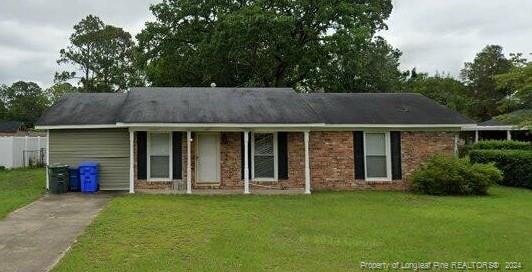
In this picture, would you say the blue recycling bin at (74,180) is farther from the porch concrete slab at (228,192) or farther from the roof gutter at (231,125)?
the porch concrete slab at (228,192)

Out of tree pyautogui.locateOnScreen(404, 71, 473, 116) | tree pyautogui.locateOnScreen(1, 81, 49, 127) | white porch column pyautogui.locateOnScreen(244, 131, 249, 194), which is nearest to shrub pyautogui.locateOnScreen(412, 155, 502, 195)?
white porch column pyautogui.locateOnScreen(244, 131, 249, 194)

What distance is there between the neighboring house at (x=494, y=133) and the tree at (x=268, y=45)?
24.1 feet

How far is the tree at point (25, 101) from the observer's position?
67.0 meters

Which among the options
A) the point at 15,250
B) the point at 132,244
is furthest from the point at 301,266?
the point at 15,250

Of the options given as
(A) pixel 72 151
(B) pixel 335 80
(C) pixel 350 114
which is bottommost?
(A) pixel 72 151

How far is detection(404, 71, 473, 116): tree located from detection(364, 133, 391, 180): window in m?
25.2

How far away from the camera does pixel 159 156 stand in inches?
643

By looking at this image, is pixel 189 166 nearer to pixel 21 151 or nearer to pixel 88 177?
pixel 88 177

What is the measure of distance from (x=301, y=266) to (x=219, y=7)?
2444 centimetres

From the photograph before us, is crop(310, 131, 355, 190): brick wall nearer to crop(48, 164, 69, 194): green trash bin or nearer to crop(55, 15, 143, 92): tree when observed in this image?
crop(48, 164, 69, 194): green trash bin

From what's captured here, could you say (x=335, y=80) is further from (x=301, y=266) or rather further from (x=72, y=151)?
(x=301, y=266)

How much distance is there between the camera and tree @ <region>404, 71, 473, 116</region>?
1742 inches

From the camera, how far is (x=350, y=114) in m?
17.4

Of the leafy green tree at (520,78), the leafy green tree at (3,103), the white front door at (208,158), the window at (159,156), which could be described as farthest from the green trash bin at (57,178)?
the leafy green tree at (3,103)
